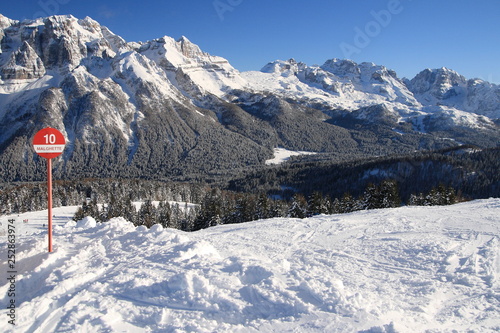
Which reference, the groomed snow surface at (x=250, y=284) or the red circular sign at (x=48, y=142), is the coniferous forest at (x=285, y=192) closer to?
the groomed snow surface at (x=250, y=284)

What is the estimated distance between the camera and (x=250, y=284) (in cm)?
945

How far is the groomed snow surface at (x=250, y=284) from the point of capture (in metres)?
7.86

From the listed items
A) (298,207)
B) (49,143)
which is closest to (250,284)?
(49,143)

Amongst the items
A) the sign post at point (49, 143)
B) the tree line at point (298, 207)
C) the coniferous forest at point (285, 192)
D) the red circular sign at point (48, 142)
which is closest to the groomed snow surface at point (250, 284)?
the sign post at point (49, 143)

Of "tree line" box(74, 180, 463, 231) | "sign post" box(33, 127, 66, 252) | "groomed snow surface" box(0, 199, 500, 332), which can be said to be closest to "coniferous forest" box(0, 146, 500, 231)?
"tree line" box(74, 180, 463, 231)

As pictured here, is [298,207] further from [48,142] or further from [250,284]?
[48,142]

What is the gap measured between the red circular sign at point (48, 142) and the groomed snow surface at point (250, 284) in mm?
3622

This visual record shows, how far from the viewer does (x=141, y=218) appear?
219 ft

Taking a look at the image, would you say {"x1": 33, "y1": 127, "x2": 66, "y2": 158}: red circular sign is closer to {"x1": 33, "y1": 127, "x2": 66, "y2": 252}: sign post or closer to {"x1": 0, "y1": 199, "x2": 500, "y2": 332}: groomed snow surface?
{"x1": 33, "y1": 127, "x2": 66, "y2": 252}: sign post

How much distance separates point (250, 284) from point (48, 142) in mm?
9157

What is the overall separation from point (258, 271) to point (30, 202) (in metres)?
104

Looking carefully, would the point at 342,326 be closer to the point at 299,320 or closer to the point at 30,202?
the point at 299,320

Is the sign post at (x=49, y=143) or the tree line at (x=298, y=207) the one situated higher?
the sign post at (x=49, y=143)

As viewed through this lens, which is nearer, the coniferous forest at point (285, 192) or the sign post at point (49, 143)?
the sign post at point (49, 143)
